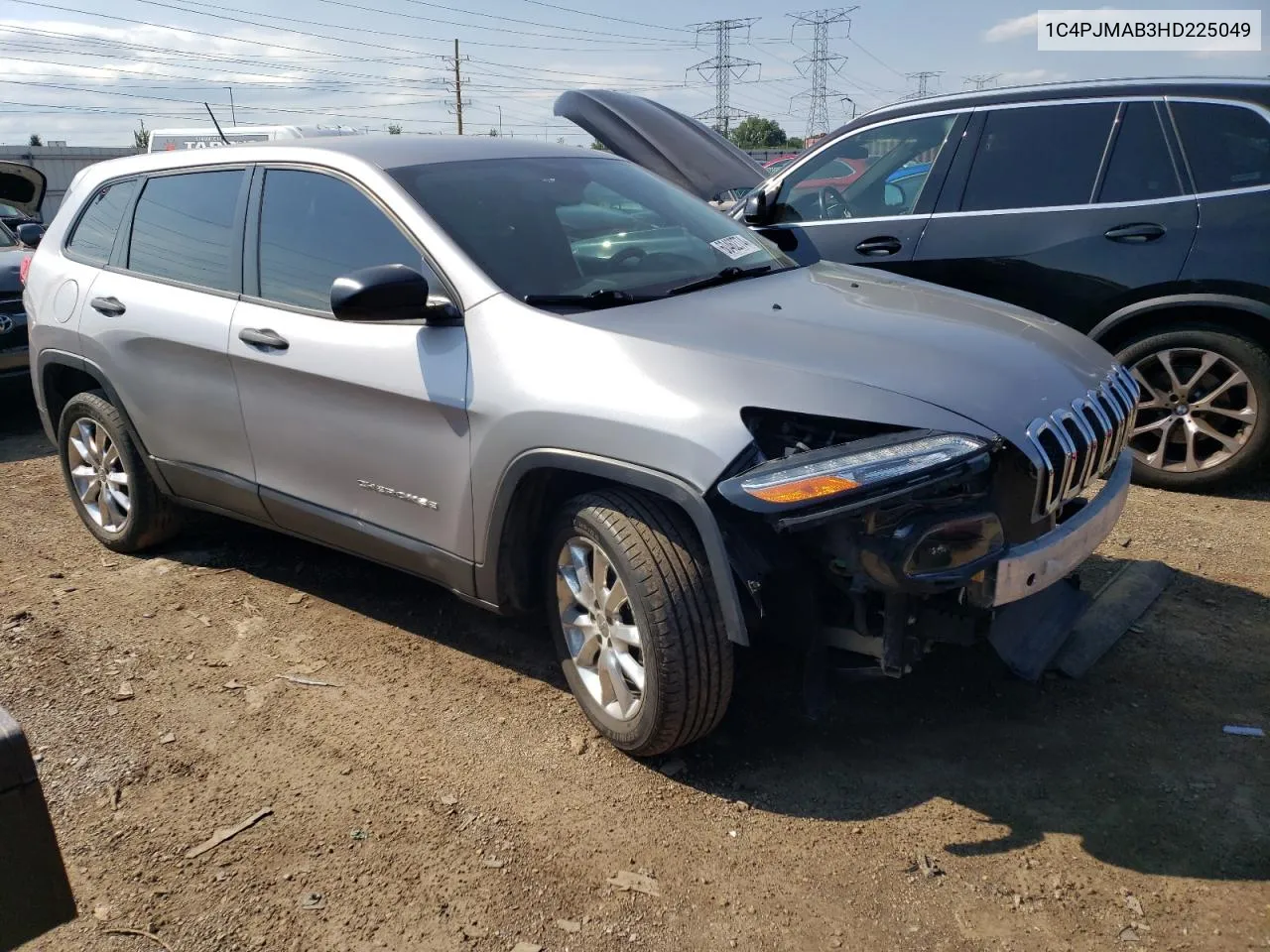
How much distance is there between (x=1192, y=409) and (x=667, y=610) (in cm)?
350

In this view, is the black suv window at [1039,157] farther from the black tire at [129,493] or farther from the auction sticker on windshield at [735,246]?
the black tire at [129,493]

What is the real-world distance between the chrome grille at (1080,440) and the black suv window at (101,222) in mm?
3879

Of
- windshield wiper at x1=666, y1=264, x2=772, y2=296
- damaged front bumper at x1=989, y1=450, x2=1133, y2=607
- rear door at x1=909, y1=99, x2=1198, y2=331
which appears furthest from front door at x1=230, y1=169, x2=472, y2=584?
rear door at x1=909, y1=99, x2=1198, y2=331

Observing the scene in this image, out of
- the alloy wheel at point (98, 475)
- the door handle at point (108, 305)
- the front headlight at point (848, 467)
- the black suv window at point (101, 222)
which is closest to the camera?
the front headlight at point (848, 467)

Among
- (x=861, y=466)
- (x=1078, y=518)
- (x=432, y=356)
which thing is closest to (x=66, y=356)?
(x=432, y=356)

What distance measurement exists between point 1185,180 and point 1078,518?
2.94 metres

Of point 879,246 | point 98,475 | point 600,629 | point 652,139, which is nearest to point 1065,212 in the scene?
point 879,246

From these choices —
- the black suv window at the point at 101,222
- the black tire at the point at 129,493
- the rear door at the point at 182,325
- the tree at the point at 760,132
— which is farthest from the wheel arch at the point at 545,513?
the tree at the point at 760,132

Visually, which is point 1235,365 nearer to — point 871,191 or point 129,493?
point 871,191

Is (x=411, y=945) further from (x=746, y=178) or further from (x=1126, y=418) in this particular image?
(x=746, y=178)

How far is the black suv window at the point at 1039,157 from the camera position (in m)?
5.24

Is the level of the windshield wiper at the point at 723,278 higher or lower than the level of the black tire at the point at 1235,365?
higher

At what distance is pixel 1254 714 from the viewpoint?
324cm

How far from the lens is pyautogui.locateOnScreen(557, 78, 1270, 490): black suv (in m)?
4.90
